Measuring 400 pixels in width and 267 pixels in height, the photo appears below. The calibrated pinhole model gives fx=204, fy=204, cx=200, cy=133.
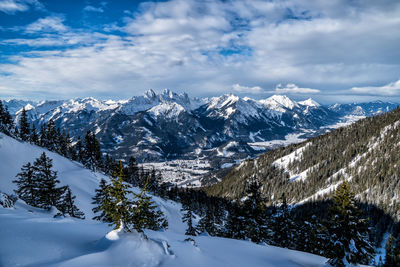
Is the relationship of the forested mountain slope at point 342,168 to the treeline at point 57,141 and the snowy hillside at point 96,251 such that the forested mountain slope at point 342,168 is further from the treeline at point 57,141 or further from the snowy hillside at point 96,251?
the snowy hillside at point 96,251

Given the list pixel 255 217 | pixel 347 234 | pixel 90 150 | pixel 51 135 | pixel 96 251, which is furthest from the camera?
pixel 51 135

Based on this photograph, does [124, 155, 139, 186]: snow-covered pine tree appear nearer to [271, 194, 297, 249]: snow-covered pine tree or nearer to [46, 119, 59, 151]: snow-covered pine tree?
[46, 119, 59, 151]: snow-covered pine tree

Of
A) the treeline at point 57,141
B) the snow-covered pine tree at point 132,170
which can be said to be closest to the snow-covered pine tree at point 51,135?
the treeline at point 57,141

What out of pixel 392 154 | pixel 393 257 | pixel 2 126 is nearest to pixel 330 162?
pixel 392 154

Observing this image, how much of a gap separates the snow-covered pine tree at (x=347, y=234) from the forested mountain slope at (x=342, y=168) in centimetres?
10259

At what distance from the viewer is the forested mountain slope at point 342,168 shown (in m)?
104

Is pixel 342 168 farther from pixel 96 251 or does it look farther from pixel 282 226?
pixel 96 251

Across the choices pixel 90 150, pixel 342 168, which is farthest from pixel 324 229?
pixel 342 168

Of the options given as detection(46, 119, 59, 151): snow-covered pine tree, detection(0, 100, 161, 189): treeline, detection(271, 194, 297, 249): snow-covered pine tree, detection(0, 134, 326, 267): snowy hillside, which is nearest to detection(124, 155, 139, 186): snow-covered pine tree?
detection(0, 100, 161, 189): treeline

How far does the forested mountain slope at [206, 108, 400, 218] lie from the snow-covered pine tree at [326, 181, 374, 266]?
10259 cm

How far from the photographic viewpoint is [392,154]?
111812mm

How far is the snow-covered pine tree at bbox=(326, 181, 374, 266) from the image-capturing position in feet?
55.2

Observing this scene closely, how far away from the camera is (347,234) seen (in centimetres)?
1734

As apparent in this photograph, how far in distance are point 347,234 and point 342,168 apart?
152 metres
